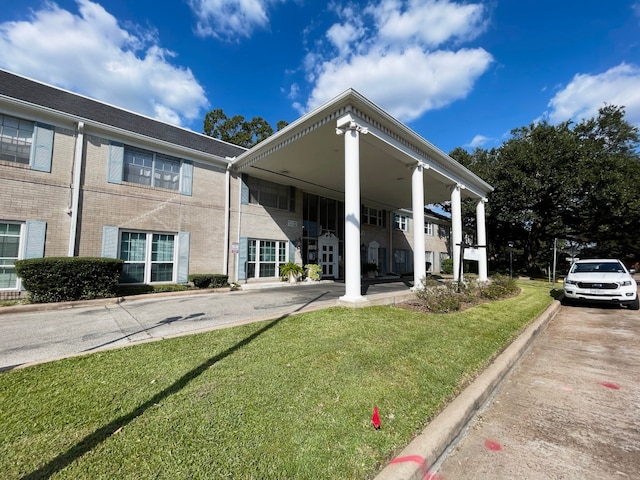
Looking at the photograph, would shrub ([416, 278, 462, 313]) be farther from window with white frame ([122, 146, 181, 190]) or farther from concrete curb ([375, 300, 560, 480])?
window with white frame ([122, 146, 181, 190])

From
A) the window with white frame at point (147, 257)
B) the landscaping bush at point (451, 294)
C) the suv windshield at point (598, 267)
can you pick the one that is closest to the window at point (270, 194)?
the window with white frame at point (147, 257)

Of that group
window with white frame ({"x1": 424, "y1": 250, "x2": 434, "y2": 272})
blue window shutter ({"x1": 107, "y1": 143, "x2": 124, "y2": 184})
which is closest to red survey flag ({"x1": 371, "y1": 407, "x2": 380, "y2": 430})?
blue window shutter ({"x1": 107, "y1": 143, "x2": 124, "y2": 184})

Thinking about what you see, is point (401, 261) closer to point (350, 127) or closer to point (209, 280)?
point (209, 280)

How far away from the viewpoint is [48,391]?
2.93 meters

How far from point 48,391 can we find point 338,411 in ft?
9.51

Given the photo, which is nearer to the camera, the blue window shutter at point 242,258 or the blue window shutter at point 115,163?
the blue window shutter at point 115,163

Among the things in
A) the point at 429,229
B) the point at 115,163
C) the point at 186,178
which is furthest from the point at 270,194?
the point at 429,229

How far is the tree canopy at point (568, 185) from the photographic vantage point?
19.3 metres

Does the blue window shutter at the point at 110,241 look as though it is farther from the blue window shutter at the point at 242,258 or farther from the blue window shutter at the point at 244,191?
the blue window shutter at the point at 244,191

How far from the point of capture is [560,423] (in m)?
2.91

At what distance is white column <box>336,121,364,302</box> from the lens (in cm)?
762

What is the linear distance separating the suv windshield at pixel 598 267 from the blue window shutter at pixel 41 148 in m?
18.1

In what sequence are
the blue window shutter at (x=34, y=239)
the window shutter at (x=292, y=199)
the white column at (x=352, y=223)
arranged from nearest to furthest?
the white column at (x=352, y=223), the blue window shutter at (x=34, y=239), the window shutter at (x=292, y=199)

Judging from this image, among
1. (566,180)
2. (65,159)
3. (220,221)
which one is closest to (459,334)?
(220,221)
